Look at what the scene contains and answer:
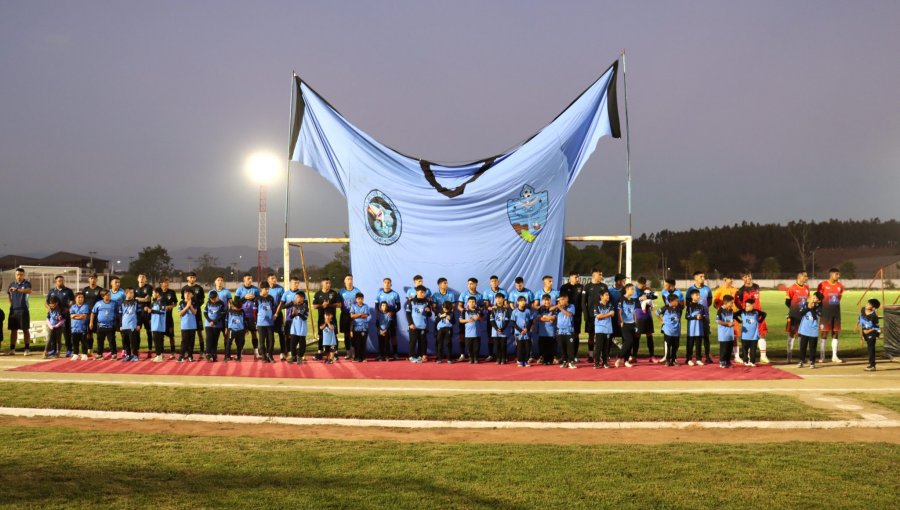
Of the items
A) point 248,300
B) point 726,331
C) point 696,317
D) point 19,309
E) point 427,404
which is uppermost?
point 248,300

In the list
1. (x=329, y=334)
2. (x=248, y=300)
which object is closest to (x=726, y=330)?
(x=329, y=334)

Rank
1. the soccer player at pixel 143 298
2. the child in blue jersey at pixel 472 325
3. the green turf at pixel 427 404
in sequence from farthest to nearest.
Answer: the soccer player at pixel 143 298 < the child in blue jersey at pixel 472 325 < the green turf at pixel 427 404

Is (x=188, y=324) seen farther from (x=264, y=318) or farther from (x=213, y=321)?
(x=264, y=318)

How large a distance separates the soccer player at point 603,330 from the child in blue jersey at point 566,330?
42cm

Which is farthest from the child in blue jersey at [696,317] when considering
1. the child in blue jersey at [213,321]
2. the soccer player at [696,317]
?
the child in blue jersey at [213,321]

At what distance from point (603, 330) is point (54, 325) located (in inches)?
450

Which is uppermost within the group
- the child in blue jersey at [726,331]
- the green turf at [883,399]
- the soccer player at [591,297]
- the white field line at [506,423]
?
the soccer player at [591,297]

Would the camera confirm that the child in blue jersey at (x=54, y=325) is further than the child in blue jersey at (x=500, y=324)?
Yes

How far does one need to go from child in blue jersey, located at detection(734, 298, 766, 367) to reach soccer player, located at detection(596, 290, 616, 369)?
7.99 ft

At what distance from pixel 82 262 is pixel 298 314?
117 meters

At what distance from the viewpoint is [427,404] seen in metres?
8.62

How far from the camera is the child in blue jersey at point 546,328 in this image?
41.8 feet

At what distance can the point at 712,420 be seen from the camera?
7.66m

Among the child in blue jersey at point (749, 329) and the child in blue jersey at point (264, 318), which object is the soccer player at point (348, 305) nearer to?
the child in blue jersey at point (264, 318)
